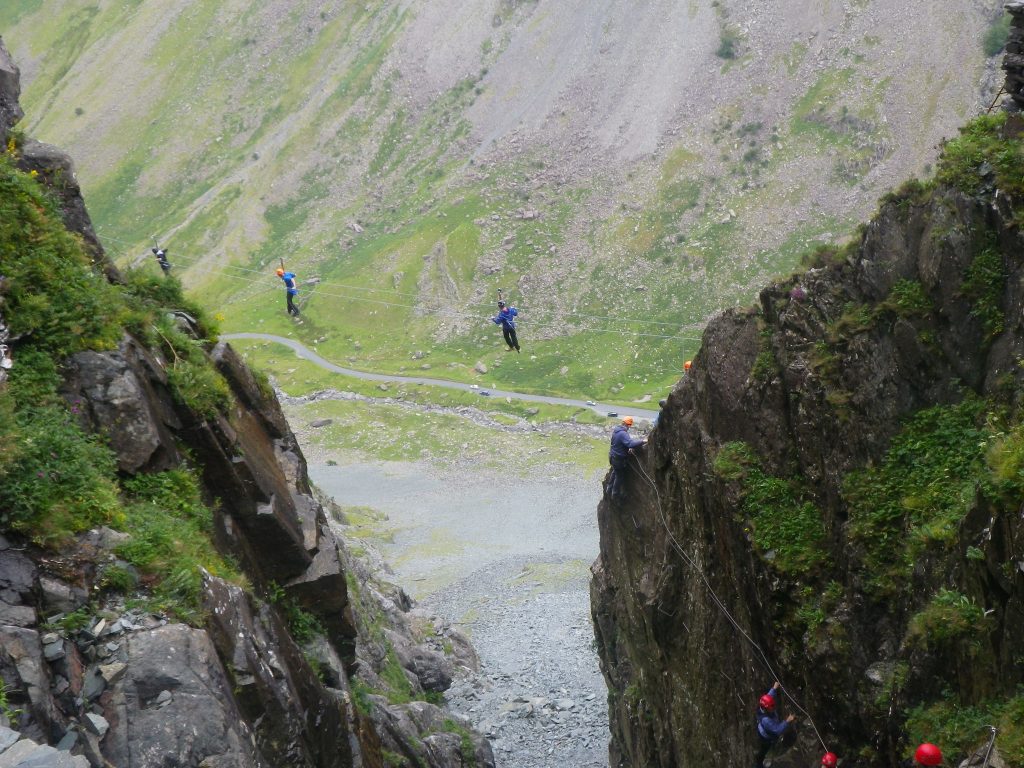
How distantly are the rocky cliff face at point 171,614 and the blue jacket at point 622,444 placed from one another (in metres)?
8.88

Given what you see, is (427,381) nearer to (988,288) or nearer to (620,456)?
(620,456)

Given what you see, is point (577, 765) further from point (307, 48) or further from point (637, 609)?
point (307, 48)

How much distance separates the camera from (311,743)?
18.6 metres

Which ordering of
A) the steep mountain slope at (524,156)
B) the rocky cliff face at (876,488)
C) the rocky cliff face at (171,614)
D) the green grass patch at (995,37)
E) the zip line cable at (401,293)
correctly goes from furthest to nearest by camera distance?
the zip line cable at (401,293) → the steep mountain slope at (524,156) → the green grass patch at (995,37) → the rocky cliff face at (171,614) → the rocky cliff face at (876,488)

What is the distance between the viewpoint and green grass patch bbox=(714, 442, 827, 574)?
17.8 metres

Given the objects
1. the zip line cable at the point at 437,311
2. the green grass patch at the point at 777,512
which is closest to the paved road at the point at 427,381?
the zip line cable at the point at 437,311

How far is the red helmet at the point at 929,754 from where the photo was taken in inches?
472

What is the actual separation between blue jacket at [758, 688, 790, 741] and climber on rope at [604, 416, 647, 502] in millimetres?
9291

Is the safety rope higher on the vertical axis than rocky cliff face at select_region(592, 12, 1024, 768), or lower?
lower

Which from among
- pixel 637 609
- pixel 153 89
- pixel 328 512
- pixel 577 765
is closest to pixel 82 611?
pixel 637 609

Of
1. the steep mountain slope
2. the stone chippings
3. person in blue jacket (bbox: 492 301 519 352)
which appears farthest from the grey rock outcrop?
the steep mountain slope

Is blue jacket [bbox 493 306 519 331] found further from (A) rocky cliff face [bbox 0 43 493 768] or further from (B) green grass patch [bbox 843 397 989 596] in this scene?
(B) green grass patch [bbox 843 397 989 596]

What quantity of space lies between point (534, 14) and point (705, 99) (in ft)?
108

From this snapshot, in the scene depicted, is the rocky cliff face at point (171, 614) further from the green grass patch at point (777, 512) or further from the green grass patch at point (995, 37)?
the green grass patch at point (995, 37)
